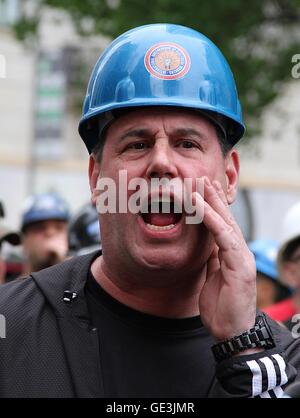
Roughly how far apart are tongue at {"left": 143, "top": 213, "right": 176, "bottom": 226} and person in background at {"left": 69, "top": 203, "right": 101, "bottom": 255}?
3331 millimetres

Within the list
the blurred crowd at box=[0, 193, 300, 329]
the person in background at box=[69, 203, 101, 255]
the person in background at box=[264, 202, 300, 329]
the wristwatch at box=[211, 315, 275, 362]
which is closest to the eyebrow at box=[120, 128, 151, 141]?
the wristwatch at box=[211, 315, 275, 362]

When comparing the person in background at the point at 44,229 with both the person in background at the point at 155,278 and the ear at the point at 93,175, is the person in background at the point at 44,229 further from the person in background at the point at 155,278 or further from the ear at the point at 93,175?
the person in background at the point at 155,278

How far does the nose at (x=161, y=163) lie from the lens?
2957mm

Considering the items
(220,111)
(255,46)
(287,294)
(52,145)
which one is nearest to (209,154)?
(220,111)

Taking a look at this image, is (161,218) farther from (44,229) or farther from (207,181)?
(44,229)

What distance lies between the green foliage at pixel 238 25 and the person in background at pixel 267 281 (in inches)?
231

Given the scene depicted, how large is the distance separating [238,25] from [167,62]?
37.4 feet

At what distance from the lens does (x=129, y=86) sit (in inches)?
121

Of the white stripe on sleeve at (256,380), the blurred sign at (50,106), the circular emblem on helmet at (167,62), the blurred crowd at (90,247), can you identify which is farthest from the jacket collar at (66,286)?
the blurred sign at (50,106)

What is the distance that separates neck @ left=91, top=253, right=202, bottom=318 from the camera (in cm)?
310

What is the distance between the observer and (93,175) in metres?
3.31

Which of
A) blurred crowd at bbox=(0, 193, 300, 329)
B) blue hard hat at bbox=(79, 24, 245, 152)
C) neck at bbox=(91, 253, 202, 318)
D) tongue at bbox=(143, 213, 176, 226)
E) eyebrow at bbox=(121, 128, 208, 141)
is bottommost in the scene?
blurred crowd at bbox=(0, 193, 300, 329)

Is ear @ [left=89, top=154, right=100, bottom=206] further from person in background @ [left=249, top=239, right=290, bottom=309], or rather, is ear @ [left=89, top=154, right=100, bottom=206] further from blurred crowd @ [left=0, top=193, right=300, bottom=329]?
person in background @ [left=249, top=239, right=290, bottom=309]
